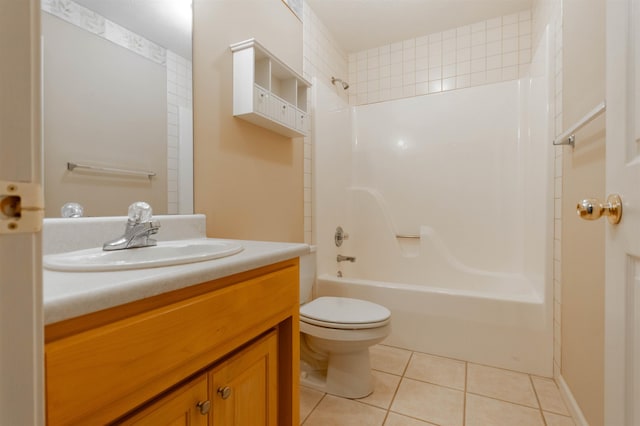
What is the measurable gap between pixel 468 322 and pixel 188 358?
5.67 feet

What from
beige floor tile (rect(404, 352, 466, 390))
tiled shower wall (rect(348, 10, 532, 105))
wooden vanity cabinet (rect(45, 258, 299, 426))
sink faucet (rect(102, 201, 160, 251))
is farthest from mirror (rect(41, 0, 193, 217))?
tiled shower wall (rect(348, 10, 532, 105))

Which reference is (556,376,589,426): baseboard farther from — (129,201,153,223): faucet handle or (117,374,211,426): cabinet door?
(129,201,153,223): faucet handle

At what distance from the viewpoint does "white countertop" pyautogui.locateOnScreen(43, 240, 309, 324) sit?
417 millimetres

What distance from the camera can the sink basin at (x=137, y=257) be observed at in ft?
1.99

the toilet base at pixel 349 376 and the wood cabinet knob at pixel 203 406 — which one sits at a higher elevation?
the wood cabinet knob at pixel 203 406

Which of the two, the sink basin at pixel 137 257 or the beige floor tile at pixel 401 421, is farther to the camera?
the beige floor tile at pixel 401 421

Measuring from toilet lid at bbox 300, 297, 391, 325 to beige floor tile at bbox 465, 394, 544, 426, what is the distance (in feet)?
1.80

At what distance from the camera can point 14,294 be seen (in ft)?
0.95

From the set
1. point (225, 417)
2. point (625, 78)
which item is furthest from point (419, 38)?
point (225, 417)

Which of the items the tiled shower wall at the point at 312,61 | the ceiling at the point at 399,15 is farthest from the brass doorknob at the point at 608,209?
the ceiling at the point at 399,15

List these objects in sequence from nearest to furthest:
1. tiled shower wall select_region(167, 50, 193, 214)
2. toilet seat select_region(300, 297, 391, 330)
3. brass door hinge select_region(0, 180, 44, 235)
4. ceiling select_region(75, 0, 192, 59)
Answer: brass door hinge select_region(0, 180, 44, 235), ceiling select_region(75, 0, 192, 59), tiled shower wall select_region(167, 50, 193, 214), toilet seat select_region(300, 297, 391, 330)

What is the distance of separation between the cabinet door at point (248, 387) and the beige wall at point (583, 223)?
1129 mm

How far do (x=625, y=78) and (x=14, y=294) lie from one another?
3.33 ft

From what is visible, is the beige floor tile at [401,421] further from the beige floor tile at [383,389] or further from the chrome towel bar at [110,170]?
the chrome towel bar at [110,170]
